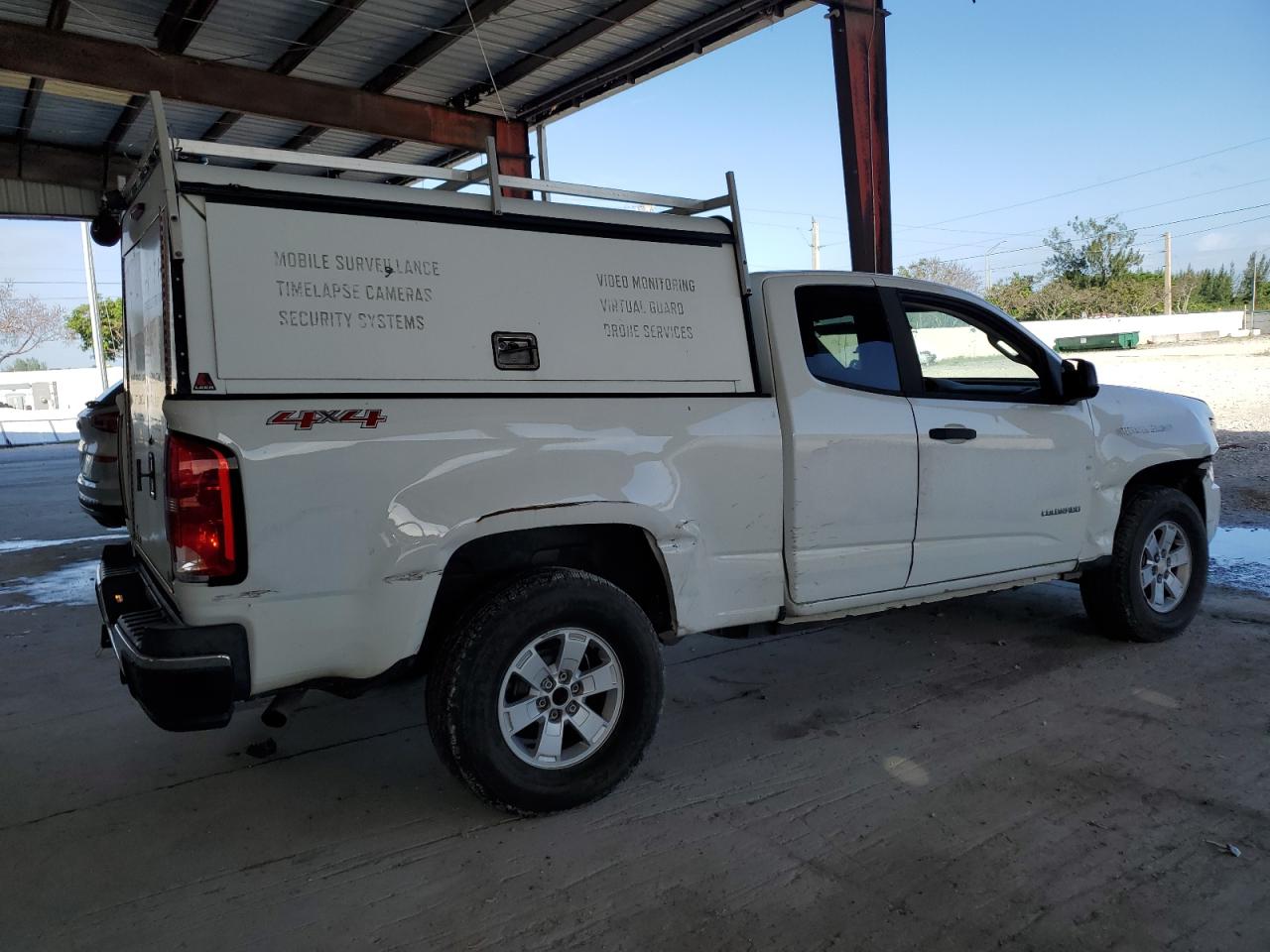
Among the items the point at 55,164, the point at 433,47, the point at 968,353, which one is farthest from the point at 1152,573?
the point at 55,164

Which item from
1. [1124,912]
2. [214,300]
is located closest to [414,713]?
[214,300]

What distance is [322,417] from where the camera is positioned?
9.40 feet

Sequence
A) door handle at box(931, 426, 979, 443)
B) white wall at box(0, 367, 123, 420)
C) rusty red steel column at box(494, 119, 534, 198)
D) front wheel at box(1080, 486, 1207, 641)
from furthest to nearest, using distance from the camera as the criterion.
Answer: white wall at box(0, 367, 123, 420) < rusty red steel column at box(494, 119, 534, 198) < front wheel at box(1080, 486, 1207, 641) < door handle at box(931, 426, 979, 443)

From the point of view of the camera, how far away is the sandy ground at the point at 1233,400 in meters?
8.98

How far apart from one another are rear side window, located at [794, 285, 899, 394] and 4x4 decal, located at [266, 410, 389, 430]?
6.32 feet

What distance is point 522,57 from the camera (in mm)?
10602

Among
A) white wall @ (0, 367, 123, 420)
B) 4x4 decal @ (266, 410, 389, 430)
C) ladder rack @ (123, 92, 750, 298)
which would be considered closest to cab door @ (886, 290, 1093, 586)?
ladder rack @ (123, 92, 750, 298)

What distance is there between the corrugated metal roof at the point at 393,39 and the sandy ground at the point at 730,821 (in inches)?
277

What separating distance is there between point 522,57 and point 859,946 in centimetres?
1035

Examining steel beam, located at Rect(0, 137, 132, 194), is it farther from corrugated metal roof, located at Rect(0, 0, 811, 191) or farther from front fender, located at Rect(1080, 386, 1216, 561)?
front fender, located at Rect(1080, 386, 1216, 561)

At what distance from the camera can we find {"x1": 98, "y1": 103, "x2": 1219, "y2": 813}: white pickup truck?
2.82m

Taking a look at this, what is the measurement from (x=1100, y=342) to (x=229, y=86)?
46434mm

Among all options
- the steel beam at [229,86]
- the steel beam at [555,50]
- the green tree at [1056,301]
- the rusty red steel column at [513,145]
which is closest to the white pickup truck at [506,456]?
the steel beam at [555,50]

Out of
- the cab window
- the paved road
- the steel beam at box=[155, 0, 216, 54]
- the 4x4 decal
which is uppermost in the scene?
the steel beam at box=[155, 0, 216, 54]
